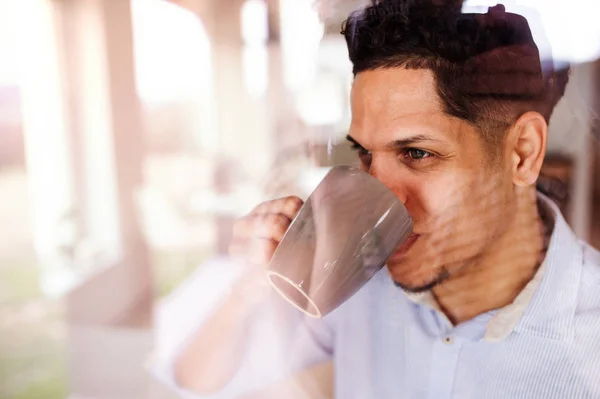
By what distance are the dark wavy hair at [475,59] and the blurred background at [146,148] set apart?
2cm

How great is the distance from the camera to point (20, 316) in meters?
0.76

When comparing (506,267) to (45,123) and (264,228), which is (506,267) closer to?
(264,228)

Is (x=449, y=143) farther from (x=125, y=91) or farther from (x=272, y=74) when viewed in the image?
(x=125, y=91)

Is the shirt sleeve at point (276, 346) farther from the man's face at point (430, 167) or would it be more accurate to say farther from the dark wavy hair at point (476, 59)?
the dark wavy hair at point (476, 59)

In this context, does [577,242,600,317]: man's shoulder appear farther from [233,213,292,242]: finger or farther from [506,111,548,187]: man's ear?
[233,213,292,242]: finger

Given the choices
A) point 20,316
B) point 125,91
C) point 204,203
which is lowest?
point 20,316

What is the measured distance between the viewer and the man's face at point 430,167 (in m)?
0.42

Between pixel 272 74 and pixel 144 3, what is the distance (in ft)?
0.62

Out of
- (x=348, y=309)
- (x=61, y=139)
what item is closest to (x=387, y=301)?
(x=348, y=309)

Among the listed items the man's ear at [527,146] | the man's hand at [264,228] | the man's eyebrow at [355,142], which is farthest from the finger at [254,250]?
the man's ear at [527,146]

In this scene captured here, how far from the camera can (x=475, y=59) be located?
41 cm

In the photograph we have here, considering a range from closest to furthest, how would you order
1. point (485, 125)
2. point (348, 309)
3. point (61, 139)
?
point (485, 125) → point (348, 309) → point (61, 139)

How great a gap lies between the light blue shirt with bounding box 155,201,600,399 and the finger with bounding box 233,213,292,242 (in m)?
0.09

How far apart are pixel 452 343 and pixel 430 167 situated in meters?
0.17
